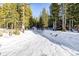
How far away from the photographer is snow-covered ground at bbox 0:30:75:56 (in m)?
3.37

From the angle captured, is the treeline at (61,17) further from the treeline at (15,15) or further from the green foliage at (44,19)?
the treeline at (15,15)

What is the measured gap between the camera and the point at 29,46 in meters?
3.41

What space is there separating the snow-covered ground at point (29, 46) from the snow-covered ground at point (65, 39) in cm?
2

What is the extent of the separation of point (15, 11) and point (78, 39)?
28.5 inches

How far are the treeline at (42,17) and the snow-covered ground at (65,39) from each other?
6 centimetres

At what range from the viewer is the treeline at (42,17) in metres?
3.43

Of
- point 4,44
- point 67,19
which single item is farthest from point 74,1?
point 4,44

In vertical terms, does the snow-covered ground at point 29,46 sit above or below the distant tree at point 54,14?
below

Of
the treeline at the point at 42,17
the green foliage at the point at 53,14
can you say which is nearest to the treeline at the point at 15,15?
the treeline at the point at 42,17

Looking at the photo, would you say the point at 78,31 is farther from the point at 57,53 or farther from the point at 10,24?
the point at 10,24

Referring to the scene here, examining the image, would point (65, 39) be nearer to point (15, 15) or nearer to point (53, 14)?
point (53, 14)

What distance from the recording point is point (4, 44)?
3389mm

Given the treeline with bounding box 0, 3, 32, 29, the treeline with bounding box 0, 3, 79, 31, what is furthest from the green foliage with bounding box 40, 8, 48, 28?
the treeline with bounding box 0, 3, 32, 29

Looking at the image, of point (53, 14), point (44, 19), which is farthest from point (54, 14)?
point (44, 19)
